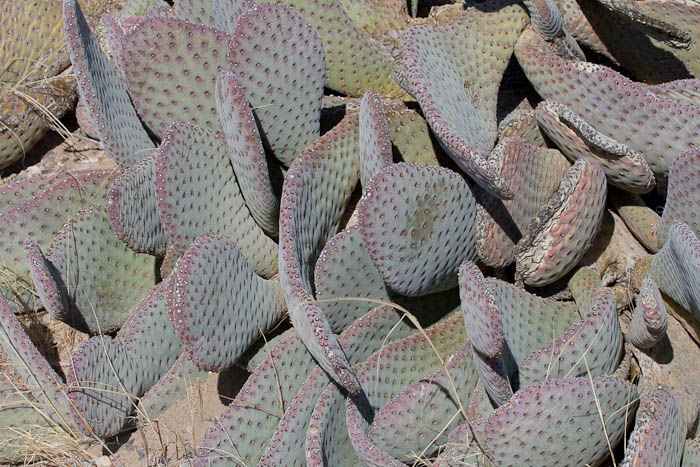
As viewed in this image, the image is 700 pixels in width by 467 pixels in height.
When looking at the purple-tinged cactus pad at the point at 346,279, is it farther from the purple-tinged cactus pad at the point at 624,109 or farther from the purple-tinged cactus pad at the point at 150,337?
the purple-tinged cactus pad at the point at 624,109

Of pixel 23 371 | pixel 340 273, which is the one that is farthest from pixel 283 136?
pixel 23 371

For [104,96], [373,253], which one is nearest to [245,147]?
[373,253]

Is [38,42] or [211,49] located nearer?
[211,49]

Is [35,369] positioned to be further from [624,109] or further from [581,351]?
[624,109]

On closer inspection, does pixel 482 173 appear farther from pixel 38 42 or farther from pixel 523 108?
pixel 38 42

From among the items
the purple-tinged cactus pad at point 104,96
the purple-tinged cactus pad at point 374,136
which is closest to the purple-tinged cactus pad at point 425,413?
the purple-tinged cactus pad at point 374,136

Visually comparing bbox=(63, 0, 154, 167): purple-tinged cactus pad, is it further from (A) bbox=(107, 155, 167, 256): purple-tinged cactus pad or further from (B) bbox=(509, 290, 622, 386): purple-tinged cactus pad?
(B) bbox=(509, 290, 622, 386): purple-tinged cactus pad
